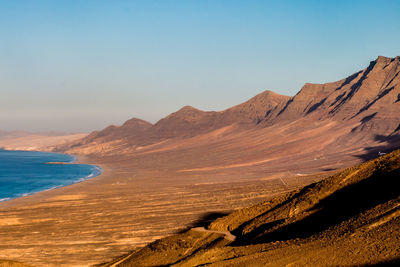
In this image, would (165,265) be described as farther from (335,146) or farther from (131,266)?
(335,146)

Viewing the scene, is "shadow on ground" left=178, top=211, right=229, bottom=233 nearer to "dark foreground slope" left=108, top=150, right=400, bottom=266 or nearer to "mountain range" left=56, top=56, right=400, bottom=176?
"dark foreground slope" left=108, top=150, right=400, bottom=266

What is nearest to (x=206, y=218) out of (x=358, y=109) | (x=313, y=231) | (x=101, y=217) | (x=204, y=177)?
(x=101, y=217)

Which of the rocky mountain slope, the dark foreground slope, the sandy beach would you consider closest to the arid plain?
the sandy beach

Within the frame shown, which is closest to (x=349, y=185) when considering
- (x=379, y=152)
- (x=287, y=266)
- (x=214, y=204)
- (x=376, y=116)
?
(x=287, y=266)

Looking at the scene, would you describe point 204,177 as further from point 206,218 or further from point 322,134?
point 322,134

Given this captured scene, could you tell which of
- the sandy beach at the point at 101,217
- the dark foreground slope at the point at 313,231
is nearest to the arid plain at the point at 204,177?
the sandy beach at the point at 101,217

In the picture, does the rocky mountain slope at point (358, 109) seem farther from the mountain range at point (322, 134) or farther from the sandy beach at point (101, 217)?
the sandy beach at point (101, 217)
